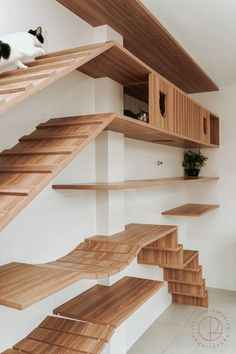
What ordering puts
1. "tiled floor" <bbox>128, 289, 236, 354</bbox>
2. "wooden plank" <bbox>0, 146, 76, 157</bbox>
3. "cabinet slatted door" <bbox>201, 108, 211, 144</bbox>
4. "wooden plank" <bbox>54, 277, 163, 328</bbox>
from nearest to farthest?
"wooden plank" <bbox>0, 146, 76, 157</bbox> → "wooden plank" <bbox>54, 277, 163, 328</bbox> → "tiled floor" <bbox>128, 289, 236, 354</bbox> → "cabinet slatted door" <bbox>201, 108, 211, 144</bbox>

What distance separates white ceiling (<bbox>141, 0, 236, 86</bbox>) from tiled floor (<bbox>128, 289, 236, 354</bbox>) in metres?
2.50

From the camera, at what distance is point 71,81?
2045 mm

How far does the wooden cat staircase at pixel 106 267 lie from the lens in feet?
4.23

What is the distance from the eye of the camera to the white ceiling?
7.15ft

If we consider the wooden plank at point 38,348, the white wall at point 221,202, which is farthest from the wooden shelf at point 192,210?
the wooden plank at point 38,348

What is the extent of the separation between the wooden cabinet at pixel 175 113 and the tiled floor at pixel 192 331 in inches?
69.7

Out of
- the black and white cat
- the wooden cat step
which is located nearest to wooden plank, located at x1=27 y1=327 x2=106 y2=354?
the black and white cat

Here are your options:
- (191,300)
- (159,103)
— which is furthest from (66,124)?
(191,300)

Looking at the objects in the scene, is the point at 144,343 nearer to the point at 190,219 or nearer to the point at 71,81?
the point at 190,219

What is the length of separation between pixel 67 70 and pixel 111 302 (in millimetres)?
1376

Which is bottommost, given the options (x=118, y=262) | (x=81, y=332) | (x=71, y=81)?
(x=81, y=332)

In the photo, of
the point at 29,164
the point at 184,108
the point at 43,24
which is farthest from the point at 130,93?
the point at 29,164

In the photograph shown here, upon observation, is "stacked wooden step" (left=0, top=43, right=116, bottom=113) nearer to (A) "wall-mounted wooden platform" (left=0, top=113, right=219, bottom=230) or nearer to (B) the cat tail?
(B) the cat tail

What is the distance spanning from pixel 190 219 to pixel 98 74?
110 inches
